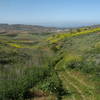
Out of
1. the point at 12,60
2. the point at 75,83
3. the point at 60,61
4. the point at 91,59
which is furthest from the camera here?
the point at 60,61

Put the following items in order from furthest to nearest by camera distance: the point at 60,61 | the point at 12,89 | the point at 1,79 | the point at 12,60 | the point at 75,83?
the point at 60,61 → the point at 12,60 → the point at 75,83 → the point at 1,79 → the point at 12,89

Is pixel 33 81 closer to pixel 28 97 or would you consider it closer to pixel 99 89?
pixel 28 97

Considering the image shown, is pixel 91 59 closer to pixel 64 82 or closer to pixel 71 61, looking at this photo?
pixel 71 61

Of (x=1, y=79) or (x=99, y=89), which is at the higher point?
(x=1, y=79)

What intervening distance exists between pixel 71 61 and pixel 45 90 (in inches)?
360

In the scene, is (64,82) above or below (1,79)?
below

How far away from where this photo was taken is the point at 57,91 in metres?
14.6

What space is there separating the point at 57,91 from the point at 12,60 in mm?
8002

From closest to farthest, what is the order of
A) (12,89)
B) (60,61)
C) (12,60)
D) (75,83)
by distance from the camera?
1. (12,89)
2. (75,83)
3. (12,60)
4. (60,61)

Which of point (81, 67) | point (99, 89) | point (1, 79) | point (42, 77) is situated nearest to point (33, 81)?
point (42, 77)

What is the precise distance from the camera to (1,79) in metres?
14.2

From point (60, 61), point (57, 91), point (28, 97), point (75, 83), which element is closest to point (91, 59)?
point (60, 61)

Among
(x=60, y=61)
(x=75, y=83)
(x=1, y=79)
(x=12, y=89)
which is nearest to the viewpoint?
(x=12, y=89)

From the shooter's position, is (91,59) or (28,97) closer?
(28,97)
